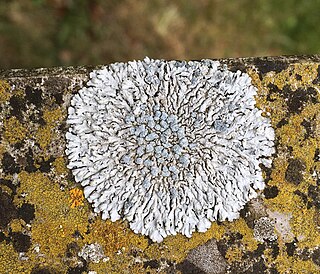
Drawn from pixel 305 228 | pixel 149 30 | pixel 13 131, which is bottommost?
pixel 305 228

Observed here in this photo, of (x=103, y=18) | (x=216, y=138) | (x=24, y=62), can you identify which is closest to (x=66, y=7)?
(x=103, y=18)

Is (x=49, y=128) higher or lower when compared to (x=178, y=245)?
higher

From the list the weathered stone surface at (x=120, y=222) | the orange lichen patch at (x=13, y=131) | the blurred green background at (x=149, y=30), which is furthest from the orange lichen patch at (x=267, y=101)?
the blurred green background at (x=149, y=30)

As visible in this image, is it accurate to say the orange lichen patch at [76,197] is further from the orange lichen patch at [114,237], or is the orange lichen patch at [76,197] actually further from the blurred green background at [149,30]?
the blurred green background at [149,30]

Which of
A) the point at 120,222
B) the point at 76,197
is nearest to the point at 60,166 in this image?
the point at 76,197

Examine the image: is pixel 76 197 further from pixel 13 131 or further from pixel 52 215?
pixel 13 131

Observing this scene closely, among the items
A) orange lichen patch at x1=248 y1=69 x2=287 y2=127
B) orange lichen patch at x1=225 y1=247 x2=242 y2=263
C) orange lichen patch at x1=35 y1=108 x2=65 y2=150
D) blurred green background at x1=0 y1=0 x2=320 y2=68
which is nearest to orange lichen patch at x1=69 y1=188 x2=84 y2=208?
orange lichen patch at x1=35 y1=108 x2=65 y2=150

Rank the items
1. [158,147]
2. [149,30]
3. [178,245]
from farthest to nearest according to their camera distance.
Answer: [149,30] < [178,245] < [158,147]
